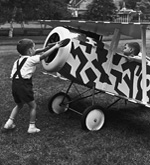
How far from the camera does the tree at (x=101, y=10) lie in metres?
50.4

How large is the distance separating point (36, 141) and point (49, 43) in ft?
5.58

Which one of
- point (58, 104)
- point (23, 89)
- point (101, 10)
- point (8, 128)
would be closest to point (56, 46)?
point (23, 89)

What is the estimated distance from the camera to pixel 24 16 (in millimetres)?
33156

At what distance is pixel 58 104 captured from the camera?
5.75 metres

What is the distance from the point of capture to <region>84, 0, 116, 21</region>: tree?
5042 cm

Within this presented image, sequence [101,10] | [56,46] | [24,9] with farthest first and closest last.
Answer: [101,10]
[24,9]
[56,46]

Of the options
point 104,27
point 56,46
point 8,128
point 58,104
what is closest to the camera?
point 56,46

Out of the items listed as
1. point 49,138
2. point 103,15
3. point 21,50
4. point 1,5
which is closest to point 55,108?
point 49,138

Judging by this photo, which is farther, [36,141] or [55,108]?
[55,108]

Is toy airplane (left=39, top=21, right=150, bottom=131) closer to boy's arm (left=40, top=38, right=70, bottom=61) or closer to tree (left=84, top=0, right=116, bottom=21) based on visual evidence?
boy's arm (left=40, top=38, right=70, bottom=61)

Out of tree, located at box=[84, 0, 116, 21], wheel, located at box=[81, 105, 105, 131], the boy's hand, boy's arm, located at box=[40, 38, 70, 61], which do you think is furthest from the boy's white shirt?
tree, located at box=[84, 0, 116, 21]

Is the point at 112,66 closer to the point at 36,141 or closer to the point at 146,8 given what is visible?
the point at 36,141

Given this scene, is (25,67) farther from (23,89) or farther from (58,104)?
(58,104)

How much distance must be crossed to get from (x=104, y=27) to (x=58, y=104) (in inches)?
73.7
